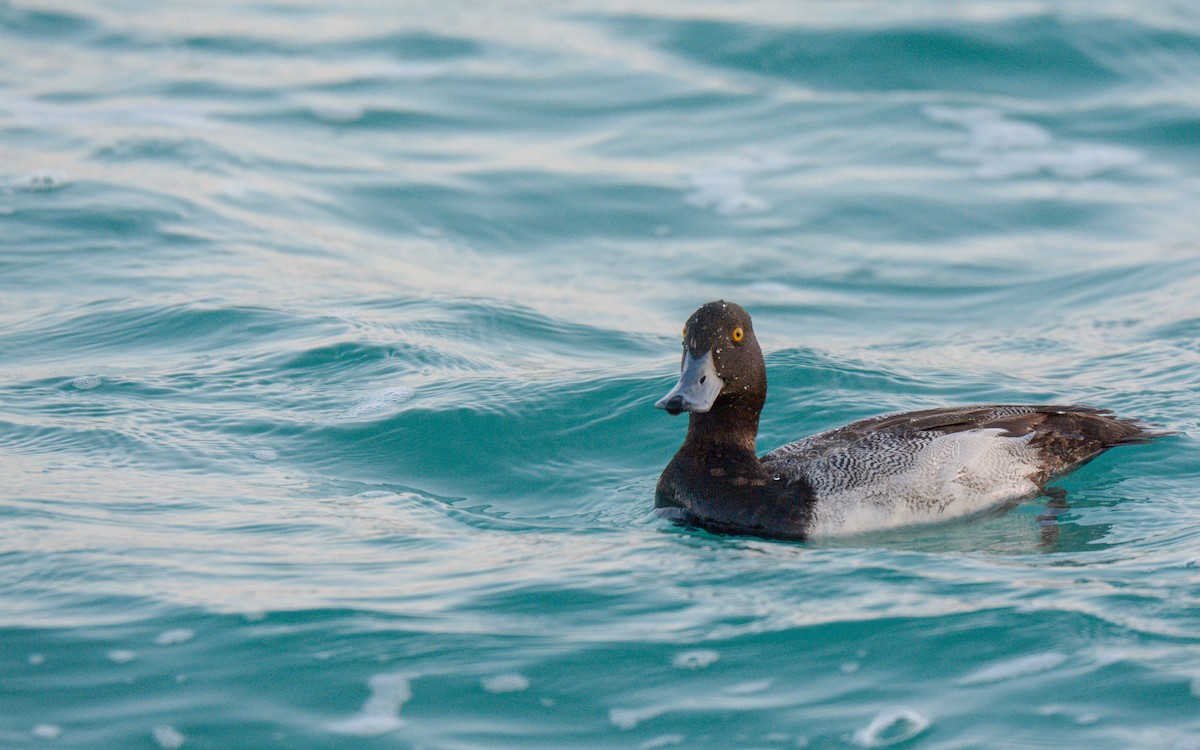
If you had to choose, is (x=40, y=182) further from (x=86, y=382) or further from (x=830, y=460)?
(x=830, y=460)

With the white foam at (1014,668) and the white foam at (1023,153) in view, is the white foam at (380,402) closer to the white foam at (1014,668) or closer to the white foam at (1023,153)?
the white foam at (1014,668)

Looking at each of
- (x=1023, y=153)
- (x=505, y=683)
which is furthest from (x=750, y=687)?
(x=1023, y=153)

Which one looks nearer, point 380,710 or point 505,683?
point 380,710

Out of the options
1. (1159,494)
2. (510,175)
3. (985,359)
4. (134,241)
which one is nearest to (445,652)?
(1159,494)

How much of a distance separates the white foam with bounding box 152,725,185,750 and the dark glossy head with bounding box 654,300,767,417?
2.95 metres

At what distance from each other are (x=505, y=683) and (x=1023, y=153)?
11456 mm

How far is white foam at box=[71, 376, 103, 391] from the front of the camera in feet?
30.1

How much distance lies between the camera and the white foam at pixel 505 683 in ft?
18.3

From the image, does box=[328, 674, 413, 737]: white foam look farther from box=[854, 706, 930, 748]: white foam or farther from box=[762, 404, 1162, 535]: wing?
box=[762, 404, 1162, 535]: wing

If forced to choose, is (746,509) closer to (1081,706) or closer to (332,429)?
(1081,706)

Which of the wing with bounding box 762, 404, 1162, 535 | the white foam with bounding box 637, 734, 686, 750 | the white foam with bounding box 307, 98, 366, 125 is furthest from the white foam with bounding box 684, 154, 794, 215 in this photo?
the white foam with bounding box 637, 734, 686, 750

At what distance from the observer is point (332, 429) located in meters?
8.75

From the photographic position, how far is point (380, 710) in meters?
5.47

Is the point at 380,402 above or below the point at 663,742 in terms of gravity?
above
